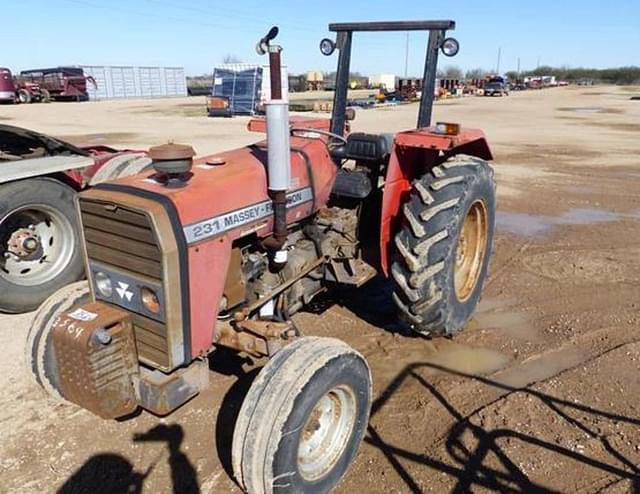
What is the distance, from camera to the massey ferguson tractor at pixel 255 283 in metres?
2.44

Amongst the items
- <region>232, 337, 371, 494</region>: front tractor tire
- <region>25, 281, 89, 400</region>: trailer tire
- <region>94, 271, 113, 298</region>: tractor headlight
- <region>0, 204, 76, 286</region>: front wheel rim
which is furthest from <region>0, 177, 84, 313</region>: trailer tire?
<region>232, 337, 371, 494</region>: front tractor tire

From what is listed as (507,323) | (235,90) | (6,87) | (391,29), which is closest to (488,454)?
(507,323)

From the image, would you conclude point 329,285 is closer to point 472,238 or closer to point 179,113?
point 472,238

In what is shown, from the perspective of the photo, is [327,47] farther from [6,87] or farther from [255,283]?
[6,87]

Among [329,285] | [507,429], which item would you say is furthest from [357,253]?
[507,429]

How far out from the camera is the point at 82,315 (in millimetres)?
2549

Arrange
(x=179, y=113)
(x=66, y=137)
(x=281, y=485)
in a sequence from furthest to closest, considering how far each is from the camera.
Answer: (x=179, y=113)
(x=66, y=137)
(x=281, y=485)

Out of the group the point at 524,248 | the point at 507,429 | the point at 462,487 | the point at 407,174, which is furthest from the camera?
the point at 524,248

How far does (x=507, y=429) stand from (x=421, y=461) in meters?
0.56

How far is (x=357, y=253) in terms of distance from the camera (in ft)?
13.1

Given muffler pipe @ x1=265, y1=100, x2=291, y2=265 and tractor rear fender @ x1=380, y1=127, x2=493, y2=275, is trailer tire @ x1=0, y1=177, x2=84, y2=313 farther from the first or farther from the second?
tractor rear fender @ x1=380, y1=127, x2=493, y2=275

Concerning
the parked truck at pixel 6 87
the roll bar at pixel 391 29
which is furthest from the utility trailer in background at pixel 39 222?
the parked truck at pixel 6 87

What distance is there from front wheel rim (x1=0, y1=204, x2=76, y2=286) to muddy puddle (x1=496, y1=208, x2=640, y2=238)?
4.83 m

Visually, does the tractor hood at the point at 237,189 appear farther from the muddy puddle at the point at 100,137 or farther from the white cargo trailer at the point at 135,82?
the white cargo trailer at the point at 135,82
